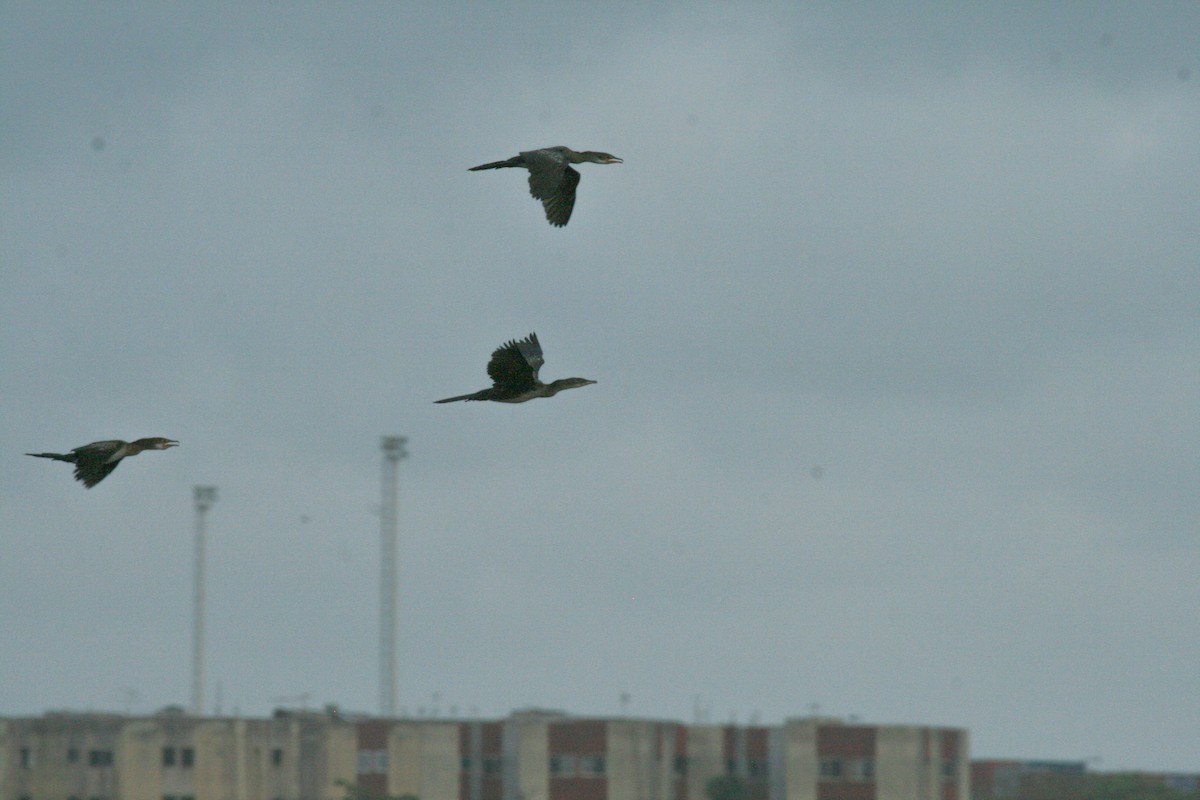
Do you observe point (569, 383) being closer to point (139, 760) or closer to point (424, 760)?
point (424, 760)

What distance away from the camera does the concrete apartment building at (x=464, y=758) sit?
Result: 10744 centimetres

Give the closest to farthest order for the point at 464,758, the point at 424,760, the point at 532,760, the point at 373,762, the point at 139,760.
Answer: the point at 532,760
the point at 373,762
the point at 424,760
the point at 464,758
the point at 139,760

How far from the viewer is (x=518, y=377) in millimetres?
27594

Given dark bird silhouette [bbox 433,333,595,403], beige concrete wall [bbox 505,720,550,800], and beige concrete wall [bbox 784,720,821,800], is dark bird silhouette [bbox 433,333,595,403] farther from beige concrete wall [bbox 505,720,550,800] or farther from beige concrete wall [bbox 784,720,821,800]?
beige concrete wall [bbox 784,720,821,800]

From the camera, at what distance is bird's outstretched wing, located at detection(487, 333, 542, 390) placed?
27109 millimetres

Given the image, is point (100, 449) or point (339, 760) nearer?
point (100, 449)

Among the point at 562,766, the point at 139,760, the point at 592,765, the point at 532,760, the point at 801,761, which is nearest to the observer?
the point at 532,760

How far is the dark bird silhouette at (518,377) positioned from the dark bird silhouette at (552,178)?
1.75m

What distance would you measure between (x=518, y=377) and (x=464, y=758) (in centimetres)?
8416

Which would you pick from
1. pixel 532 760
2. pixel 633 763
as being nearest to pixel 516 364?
pixel 532 760

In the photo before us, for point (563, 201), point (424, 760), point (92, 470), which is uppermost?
point (563, 201)

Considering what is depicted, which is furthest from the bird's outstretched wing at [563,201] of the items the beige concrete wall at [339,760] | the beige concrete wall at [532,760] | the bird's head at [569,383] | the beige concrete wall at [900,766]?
the beige concrete wall at [900,766]

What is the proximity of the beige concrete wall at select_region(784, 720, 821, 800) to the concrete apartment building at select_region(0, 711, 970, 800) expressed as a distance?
0.25 ft

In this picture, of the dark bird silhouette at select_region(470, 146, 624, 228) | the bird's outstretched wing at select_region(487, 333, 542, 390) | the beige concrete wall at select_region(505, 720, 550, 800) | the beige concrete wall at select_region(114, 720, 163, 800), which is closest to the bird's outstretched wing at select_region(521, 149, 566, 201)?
the dark bird silhouette at select_region(470, 146, 624, 228)
